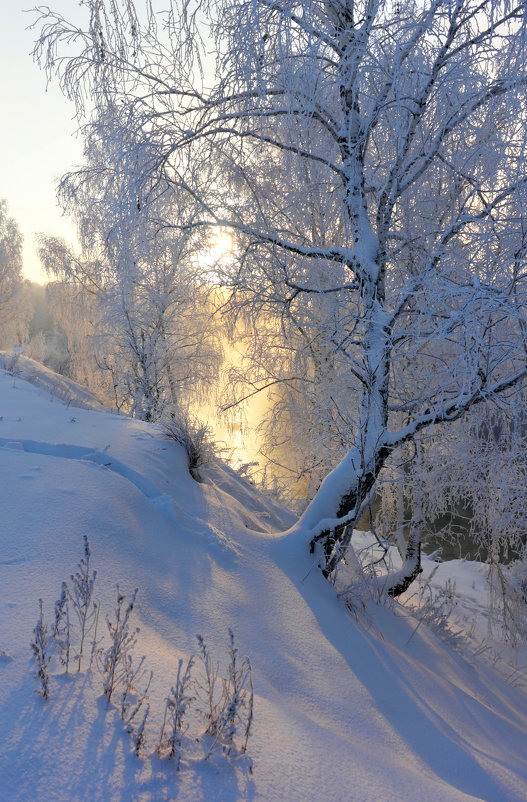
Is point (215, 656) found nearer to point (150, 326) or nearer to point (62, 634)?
point (62, 634)

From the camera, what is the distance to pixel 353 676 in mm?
2793

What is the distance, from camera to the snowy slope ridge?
1.48 metres

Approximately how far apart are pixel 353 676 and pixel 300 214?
5.49 m

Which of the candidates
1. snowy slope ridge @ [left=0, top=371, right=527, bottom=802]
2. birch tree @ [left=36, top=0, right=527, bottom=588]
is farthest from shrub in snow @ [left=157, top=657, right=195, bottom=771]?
birch tree @ [left=36, top=0, right=527, bottom=588]

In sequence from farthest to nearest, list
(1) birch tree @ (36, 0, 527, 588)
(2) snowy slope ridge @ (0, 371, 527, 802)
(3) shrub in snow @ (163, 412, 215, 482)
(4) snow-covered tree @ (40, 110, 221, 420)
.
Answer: (4) snow-covered tree @ (40, 110, 221, 420), (3) shrub in snow @ (163, 412, 215, 482), (1) birch tree @ (36, 0, 527, 588), (2) snowy slope ridge @ (0, 371, 527, 802)

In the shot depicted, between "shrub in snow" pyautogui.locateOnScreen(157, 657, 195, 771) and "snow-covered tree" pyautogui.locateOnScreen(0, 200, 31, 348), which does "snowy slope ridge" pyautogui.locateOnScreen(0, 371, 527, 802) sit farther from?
"snow-covered tree" pyautogui.locateOnScreen(0, 200, 31, 348)

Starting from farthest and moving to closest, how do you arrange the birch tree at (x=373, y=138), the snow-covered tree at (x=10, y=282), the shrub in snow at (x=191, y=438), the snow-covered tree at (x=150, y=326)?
the snow-covered tree at (x=10, y=282)
the snow-covered tree at (x=150, y=326)
the shrub in snow at (x=191, y=438)
the birch tree at (x=373, y=138)

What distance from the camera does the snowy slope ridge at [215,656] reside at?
4.86 feet

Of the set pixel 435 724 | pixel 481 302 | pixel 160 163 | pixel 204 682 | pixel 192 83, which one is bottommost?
pixel 435 724

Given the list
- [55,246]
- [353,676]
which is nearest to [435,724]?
[353,676]

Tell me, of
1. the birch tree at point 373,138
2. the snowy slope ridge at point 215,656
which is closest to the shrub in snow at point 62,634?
the snowy slope ridge at point 215,656

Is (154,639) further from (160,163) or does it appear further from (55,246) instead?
(55,246)

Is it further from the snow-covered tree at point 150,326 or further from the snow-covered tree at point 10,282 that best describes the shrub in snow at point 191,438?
the snow-covered tree at point 10,282

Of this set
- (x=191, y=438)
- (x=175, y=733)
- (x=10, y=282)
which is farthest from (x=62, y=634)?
(x=10, y=282)
